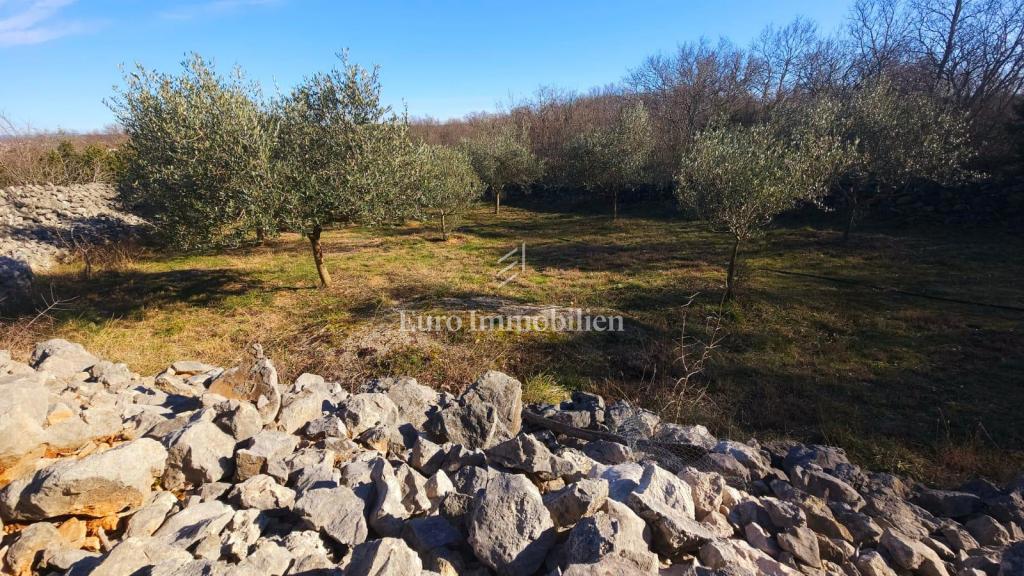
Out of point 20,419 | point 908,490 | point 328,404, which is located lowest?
point 908,490

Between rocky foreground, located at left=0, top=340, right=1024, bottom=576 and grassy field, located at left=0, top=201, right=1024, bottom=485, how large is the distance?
7.69 ft

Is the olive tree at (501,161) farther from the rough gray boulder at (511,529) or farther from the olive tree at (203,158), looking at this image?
the rough gray boulder at (511,529)

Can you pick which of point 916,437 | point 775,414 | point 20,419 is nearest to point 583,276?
point 775,414

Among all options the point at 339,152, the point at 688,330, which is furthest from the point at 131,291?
the point at 688,330

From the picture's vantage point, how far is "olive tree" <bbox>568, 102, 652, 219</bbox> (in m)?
27.1

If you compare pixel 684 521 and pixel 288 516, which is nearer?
pixel 684 521

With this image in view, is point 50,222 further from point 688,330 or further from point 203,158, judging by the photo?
point 688,330

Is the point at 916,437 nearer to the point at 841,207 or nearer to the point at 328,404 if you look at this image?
the point at 328,404

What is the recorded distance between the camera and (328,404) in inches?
205

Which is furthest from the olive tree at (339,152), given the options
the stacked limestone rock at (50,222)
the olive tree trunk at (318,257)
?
the stacked limestone rock at (50,222)

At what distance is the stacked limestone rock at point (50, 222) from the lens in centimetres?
1514

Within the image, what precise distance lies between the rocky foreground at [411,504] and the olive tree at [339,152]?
7.42 meters

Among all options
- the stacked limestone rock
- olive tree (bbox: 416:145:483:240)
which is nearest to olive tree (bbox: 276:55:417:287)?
olive tree (bbox: 416:145:483:240)

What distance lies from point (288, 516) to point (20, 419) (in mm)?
2100
